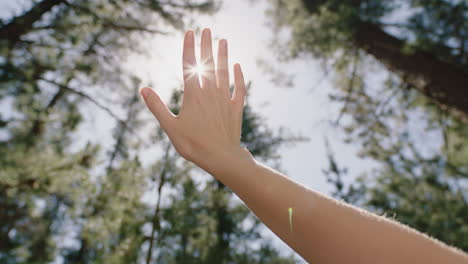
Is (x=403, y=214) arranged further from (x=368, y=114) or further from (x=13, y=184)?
(x=13, y=184)

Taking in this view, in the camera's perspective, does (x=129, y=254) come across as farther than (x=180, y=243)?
No

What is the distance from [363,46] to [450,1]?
1.51 metres

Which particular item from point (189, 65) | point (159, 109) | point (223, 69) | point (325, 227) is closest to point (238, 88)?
point (223, 69)

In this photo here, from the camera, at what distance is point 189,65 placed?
3.28ft

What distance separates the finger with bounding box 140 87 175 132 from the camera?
0.97m

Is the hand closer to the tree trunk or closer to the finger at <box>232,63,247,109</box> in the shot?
the finger at <box>232,63,247,109</box>

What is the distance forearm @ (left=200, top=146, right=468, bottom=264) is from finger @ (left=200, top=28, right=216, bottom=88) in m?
0.35

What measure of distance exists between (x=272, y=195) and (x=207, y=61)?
598mm

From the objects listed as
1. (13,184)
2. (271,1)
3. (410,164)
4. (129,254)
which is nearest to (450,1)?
(271,1)

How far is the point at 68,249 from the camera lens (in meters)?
16.9

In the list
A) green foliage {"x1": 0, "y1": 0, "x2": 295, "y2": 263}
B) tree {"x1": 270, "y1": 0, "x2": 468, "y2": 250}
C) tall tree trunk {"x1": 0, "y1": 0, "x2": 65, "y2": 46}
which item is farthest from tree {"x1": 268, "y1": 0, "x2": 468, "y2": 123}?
tall tree trunk {"x1": 0, "y1": 0, "x2": 65, "y2": 46}

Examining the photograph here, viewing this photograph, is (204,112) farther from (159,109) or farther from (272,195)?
(272,195)

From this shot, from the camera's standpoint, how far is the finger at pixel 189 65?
963 millimetres

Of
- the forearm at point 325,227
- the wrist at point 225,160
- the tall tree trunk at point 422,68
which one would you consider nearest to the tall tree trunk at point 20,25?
the wrist at point 225,160
